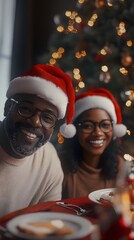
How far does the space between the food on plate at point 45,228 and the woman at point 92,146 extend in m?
1.03

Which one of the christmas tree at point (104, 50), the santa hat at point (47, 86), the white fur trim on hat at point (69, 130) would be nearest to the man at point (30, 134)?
the santa hat at point (47, 86)

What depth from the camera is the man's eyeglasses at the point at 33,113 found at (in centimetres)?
151

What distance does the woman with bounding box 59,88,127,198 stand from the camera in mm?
2049

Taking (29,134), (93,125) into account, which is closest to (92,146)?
(93,125)

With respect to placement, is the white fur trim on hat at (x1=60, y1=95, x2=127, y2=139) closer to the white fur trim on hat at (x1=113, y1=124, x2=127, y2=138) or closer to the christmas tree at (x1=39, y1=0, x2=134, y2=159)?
the white fur trim on hat at (x1=113, y1=124, x2=127, y2=138)

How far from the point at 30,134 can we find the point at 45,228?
2.07 feet

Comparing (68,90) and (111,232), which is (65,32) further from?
(111,232)

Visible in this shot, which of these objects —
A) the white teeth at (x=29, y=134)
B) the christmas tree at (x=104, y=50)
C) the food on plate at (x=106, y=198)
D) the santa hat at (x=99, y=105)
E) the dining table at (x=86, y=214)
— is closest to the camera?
the dining table at (x=86, y=214)

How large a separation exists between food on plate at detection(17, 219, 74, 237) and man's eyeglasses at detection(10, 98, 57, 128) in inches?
23.9

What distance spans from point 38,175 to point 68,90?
39cm

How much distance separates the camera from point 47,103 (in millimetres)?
1549

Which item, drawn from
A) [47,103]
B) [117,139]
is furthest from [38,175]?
[117,139]

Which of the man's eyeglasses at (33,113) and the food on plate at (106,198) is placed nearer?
the food on plate at (106,198)

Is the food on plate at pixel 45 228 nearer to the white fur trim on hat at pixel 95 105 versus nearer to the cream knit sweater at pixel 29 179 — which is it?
the cream knit sweater at pixel 29 179
